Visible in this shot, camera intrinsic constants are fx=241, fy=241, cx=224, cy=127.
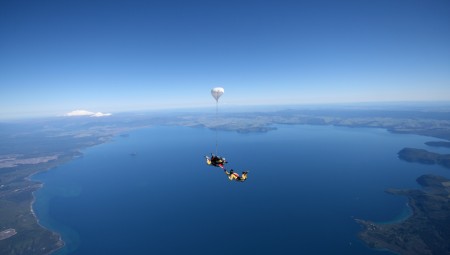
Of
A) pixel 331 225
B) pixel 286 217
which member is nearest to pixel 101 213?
pixel 286 217

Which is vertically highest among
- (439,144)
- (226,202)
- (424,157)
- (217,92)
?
(217,92)

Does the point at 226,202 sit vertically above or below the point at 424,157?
below

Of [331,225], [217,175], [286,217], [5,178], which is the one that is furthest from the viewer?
[5,178]

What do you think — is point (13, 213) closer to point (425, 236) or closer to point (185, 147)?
point (185, 147)

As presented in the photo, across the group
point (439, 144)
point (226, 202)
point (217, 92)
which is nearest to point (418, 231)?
point (226, 202)

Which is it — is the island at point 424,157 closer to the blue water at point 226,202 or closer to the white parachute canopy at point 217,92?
the blue water at point 226,202

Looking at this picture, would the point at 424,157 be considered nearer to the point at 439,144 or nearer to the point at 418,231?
the point at 439,144

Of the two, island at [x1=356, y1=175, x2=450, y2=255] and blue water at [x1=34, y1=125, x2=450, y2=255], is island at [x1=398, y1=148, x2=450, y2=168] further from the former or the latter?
island at [x1=356, y1=175, x2=450, y2=255]
